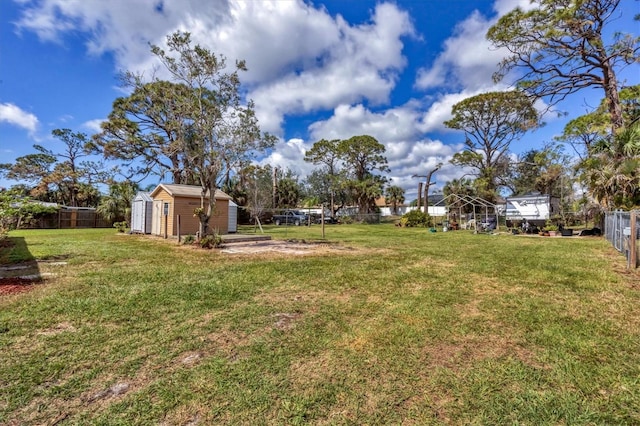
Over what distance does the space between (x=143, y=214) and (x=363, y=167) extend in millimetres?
24381

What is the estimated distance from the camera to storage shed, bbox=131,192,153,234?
16.9 metres

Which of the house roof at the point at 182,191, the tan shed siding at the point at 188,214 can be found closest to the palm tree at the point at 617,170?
the tan shed siding at the point at 188,214

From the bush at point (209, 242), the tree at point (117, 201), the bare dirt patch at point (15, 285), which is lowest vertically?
the bare dirt patch at point (15, 285)

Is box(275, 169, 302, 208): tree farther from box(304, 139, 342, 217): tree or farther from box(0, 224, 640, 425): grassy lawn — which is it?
box(0, 224, 640, 425): grassy lawn

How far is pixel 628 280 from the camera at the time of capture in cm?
574

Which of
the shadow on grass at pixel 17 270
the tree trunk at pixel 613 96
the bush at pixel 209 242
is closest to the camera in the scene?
the shadow on grass at pixel 17 270

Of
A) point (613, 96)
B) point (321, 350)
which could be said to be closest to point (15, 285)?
point (321, 350)

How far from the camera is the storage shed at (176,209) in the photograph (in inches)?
596

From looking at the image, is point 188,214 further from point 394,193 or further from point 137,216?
point 394,193

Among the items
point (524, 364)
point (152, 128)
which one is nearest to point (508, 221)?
point (524, 364)

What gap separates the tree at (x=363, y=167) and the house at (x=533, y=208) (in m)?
14.6

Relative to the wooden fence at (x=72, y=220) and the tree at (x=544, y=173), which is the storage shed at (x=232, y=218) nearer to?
the wooden fence at (x=72, y=220)

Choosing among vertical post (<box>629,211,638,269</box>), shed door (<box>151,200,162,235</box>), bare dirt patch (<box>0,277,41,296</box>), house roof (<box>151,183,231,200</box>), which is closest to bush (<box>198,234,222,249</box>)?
house roof (<box>151,183,231,200</box>)

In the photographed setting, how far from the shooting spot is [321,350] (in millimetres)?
3043
